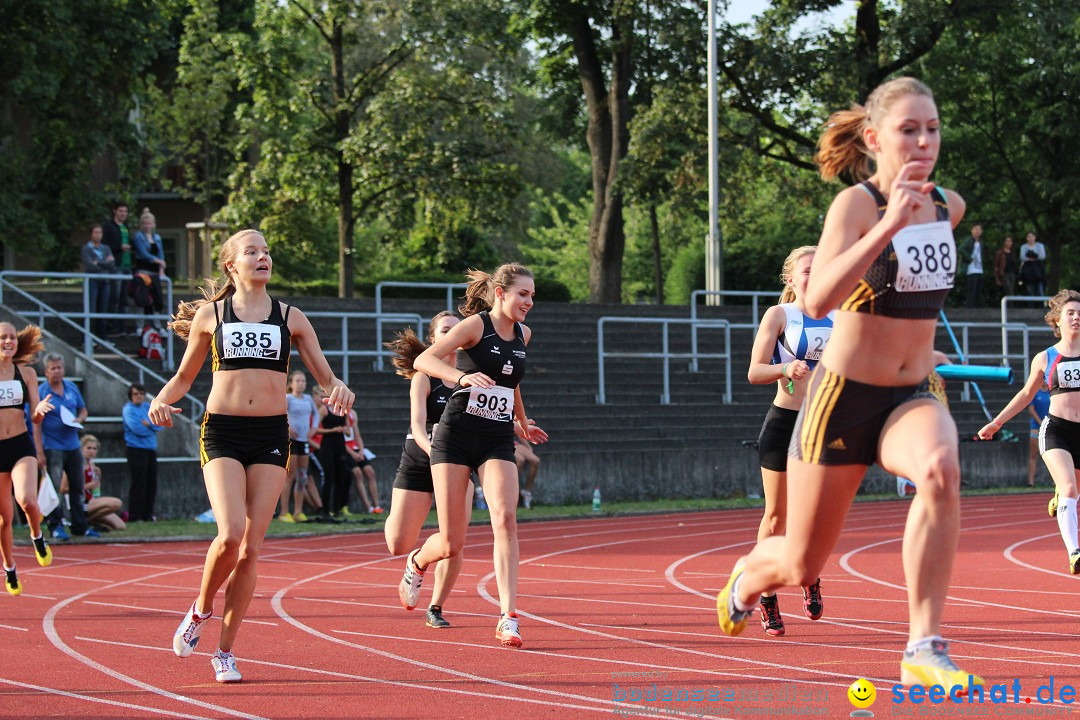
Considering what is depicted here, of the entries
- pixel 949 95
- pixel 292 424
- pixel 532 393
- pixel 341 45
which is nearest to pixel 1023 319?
pixel 949 95

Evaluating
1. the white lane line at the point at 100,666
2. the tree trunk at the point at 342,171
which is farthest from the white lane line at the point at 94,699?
the tree trunk at the point at 342,171

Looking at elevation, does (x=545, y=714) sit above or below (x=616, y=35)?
below

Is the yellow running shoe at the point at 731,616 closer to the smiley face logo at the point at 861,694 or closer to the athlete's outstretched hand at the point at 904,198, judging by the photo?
the smiley face logo at the point at 861,694

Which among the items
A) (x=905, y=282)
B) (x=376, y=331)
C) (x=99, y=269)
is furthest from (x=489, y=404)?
(x=376, y=331)

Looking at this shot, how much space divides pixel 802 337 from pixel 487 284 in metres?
2.08

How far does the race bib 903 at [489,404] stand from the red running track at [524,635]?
135 centimetres

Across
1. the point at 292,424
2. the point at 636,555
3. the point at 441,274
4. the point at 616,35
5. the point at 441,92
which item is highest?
the point at 616,35

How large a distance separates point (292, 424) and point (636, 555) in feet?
18.1

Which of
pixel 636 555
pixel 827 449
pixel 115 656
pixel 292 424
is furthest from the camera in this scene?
pixel 292 424

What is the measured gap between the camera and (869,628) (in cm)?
905

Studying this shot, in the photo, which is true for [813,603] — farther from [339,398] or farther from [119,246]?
[119,246]

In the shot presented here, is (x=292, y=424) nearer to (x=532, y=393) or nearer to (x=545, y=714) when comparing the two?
(x=532, y=393)

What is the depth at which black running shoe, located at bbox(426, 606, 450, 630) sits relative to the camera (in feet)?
30.6

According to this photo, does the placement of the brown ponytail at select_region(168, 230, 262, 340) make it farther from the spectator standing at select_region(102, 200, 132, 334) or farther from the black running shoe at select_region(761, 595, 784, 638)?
the spectator standing at select_region(102, 200, 132, 334)
